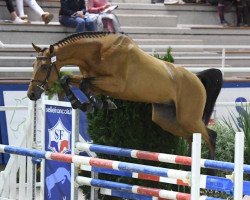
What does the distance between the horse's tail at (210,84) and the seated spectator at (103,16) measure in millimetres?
4412

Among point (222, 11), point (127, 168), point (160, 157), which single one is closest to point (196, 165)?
point (127, 168)

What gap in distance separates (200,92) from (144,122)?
677 mm

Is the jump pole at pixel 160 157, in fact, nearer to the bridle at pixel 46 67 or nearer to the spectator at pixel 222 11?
the bridle at pixel 46 67

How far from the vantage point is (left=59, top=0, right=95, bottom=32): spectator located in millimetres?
12658

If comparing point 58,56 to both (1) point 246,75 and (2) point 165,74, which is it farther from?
(1) point 246,75

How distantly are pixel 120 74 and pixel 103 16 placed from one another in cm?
549

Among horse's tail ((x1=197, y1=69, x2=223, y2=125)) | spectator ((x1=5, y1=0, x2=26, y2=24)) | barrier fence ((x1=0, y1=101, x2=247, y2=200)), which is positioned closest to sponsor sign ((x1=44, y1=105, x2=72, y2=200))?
barrier fence ((x1=0, y1=101, x2=247, y2=200))

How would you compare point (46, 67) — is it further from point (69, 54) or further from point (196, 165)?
point (196, 165)

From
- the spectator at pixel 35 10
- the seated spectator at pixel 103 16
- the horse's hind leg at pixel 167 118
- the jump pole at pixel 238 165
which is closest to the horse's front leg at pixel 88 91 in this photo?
the horse's hind leg at pixel 167 118

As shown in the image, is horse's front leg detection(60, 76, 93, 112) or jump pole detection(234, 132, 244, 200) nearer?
jump pole detection(234, 132, 244, 200)

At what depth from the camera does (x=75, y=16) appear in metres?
12.9

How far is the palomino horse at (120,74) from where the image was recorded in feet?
22.9

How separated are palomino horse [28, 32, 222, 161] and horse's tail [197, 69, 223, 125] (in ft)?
1.55

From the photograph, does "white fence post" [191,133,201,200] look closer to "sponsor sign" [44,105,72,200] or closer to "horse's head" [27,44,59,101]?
"horse's head" [27,44,59,101]
